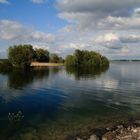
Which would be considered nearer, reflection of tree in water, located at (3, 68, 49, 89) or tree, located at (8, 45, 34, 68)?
reflection of tree in water, located at (3, 68, 49, 89)

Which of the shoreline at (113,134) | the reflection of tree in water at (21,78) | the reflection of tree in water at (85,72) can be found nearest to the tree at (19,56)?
the reflection of tree in water at (85,72)

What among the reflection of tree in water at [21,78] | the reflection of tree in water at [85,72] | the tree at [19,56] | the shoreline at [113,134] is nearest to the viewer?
the shoreline at [113,134]

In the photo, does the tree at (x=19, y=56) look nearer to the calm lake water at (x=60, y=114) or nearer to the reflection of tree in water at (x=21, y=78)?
the reflection of tree in water at (x=21, y=78)

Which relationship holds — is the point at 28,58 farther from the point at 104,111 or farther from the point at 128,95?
the point at 104,111

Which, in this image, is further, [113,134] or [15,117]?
[15,117]

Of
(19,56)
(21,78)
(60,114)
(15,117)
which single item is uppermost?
(19,56)

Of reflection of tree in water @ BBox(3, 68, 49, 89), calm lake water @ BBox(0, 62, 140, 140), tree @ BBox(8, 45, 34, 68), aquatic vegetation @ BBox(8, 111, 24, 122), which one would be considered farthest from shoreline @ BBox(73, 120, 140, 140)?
tree @ BBox(8, 45, 34, 68)

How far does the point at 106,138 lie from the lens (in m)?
23.0

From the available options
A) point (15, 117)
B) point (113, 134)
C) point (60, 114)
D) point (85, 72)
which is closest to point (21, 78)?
point (85, 72)

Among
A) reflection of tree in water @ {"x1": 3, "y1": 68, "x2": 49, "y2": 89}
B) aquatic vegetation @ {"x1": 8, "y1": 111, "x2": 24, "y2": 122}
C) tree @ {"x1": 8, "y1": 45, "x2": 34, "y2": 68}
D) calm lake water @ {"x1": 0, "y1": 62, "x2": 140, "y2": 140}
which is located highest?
tree @ {"x1": 8, "y1": 45, "x2": 34, "y2": 68}

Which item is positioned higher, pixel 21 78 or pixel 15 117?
pixel 21 78

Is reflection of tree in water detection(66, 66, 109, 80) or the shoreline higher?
reflection of tree in water detection(66, 66, 109, 80)

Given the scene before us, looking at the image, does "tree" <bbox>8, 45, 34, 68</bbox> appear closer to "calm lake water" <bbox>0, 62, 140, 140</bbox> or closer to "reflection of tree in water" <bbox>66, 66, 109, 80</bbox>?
"reflection of tree in water" <bbox>66, 66, 109, 80</bbox>

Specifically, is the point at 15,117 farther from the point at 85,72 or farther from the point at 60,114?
the point at 85,72
